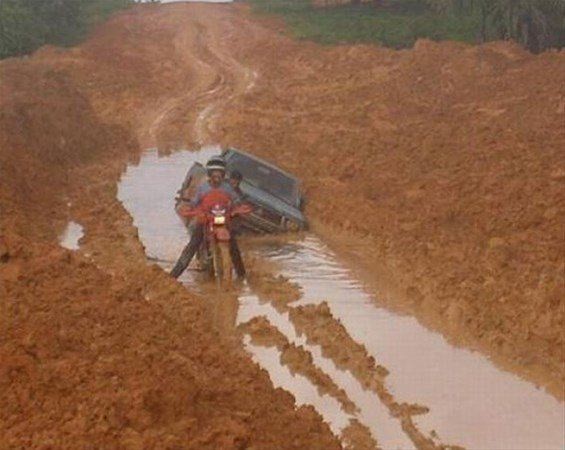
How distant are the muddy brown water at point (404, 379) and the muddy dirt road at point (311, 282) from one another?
26 millimetres

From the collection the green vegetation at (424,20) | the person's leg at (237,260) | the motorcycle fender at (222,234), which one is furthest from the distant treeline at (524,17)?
the motorcycle fender at (222,234)

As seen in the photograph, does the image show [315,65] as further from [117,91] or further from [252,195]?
[252,195]

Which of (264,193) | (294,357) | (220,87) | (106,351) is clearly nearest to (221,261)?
(294,357)

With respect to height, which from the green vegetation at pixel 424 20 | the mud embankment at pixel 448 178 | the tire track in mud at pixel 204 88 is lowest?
the tire track in mud at pixel 204 88

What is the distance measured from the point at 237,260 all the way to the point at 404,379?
373cm

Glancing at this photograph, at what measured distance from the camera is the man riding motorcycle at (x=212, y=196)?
38.5ft

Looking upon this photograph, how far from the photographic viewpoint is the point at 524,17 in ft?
108

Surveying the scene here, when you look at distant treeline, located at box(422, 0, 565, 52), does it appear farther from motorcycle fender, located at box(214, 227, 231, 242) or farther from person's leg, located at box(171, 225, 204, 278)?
motorcycle fender, located at box(214, 227, 231, 242)

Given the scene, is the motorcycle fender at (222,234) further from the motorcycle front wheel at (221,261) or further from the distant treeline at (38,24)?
the distant treeline at (38,24)

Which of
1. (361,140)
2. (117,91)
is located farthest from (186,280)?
(117,91)

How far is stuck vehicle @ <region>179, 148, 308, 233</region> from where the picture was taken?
575 inches

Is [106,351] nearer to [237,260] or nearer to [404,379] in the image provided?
[404,379]

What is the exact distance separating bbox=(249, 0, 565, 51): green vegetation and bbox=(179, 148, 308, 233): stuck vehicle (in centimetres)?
1834

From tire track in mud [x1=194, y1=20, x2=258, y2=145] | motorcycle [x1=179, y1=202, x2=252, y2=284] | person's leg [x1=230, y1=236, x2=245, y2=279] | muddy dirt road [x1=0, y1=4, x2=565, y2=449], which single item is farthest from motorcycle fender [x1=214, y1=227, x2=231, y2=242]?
tire track in mud [x1=194, y1=20, x2=258, y2=145]
